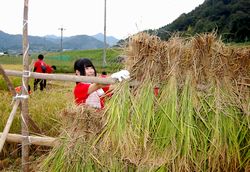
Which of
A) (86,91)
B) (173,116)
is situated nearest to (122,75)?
(173,116)

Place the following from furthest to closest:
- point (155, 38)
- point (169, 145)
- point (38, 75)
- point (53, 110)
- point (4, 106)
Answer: point (4, 106), point (53, 110), point (38, 75), point (155, 38), point (169, 145)

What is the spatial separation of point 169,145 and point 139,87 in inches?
19.0

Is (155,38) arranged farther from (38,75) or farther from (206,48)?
(38,75)

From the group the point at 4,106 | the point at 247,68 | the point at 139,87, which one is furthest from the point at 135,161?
the point at 4,106

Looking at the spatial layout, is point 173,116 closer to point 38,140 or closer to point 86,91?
point 86,91

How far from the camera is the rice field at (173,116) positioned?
273 centimetres

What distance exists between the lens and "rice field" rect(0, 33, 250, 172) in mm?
2732

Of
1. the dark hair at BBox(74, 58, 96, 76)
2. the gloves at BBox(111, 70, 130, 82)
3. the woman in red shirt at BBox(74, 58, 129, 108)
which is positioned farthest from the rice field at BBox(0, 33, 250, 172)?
the dark hair at BBox(74, 58, 96, 76)

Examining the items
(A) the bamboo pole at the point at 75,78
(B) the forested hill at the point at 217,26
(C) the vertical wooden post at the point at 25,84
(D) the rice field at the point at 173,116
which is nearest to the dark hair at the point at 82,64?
(A) the bamboo pole at the point at 75,78

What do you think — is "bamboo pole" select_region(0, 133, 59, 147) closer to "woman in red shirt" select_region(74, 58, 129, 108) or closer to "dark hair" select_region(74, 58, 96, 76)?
"woman in red shirt" select_region(74, 58, 129, 108)

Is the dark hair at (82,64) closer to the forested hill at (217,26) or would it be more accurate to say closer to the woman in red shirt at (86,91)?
the woman in red shirt at (86,91)

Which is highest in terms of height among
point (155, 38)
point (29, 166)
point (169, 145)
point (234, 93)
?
point (155, 38)

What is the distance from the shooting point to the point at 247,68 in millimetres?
2941

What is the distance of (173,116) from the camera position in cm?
274
